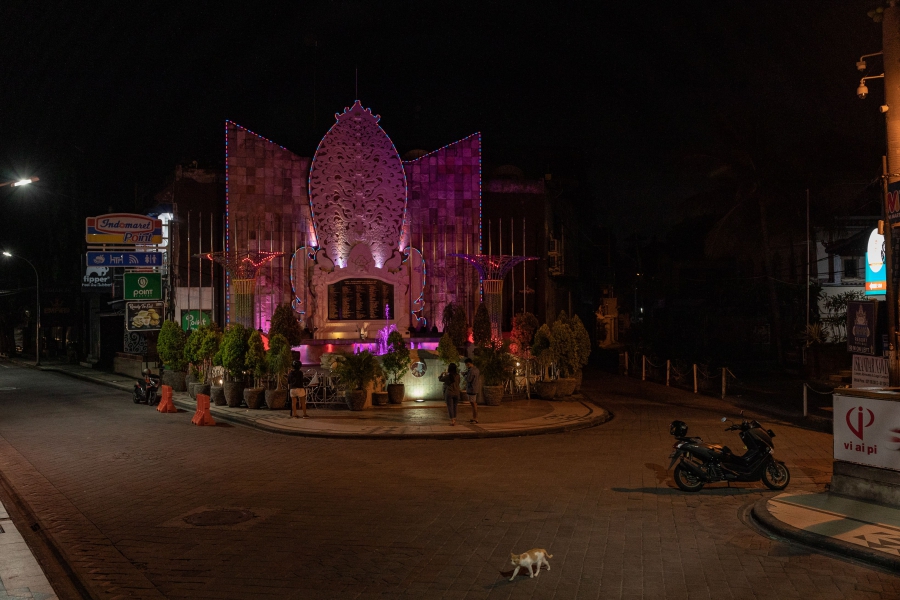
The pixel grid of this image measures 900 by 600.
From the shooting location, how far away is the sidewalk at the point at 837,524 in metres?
7.27

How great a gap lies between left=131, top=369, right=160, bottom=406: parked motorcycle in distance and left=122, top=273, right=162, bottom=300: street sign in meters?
4.90

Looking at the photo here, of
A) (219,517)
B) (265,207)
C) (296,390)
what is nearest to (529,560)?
(219,517)

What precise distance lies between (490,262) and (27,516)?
19833 millimetres

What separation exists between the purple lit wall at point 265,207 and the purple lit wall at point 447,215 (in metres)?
4.63

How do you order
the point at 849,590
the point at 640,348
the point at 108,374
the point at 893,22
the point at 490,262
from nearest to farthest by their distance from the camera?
the point at 849,590
the point at 893,22
the point at 490,262
the point at 640,348
the point at 108,374

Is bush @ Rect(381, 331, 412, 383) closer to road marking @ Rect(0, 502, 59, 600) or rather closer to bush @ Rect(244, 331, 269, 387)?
bush @ Rect(244, 331, 269, 387)

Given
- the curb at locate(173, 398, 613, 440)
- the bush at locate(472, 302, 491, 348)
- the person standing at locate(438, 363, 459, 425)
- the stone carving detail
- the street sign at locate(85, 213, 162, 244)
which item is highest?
the stone carving detail

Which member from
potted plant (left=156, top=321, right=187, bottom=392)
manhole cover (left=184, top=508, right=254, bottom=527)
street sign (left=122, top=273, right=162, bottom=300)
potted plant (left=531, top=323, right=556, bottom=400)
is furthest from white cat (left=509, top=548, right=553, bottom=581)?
street sign (left=122, top=273, right=162, bottom=300)

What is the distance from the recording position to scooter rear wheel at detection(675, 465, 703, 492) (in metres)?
10.2

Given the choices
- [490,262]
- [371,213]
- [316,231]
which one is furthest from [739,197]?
[316,231]

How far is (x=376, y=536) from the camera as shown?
8117 mm

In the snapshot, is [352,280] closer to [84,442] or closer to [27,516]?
[84,442]

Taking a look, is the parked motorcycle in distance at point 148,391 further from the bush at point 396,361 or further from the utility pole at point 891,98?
the utility pole at point 891,98

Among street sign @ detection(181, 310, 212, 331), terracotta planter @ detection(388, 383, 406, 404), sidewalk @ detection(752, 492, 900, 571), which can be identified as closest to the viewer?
sidewalk @ detection(752, 492, 900, 571)
